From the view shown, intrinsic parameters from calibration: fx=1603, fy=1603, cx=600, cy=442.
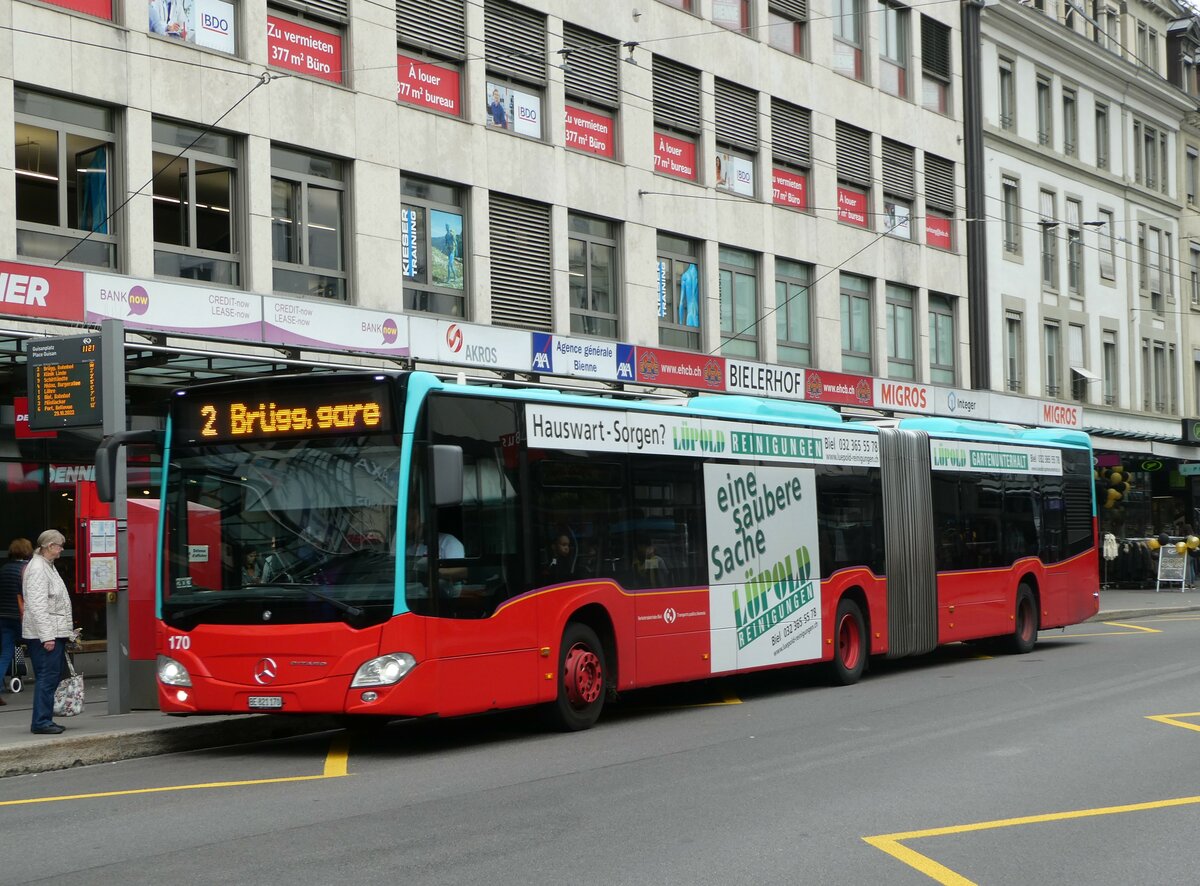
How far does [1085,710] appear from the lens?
558 inches

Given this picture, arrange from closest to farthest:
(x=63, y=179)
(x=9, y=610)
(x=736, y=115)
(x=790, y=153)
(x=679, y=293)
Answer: (x=9, y=610) < (x=63, y=179) < (x=679, y=293) < (x=736, y=115) < (x=790, y=153)

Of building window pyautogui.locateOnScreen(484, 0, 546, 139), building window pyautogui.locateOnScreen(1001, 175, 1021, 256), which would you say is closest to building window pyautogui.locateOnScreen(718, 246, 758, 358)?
building window pyautogui.locateOnScreen(484, 0, 546, 139)

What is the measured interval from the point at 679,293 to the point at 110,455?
16.3 meters

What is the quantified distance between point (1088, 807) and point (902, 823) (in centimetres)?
123

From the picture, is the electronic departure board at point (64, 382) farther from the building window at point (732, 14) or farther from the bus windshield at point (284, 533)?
the building window at point (732, 14)

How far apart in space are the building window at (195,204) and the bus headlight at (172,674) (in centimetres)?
826

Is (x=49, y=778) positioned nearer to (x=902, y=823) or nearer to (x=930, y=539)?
(x=902, y=823)

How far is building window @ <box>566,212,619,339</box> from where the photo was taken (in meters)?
26.1

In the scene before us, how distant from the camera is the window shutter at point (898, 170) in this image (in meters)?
34.3

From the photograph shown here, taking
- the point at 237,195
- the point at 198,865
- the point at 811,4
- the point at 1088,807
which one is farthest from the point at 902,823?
the point at 811,4

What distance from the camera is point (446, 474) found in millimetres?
11547

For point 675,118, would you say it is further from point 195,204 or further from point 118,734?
point 118,734

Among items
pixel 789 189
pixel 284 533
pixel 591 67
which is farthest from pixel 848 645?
pixel 789 189

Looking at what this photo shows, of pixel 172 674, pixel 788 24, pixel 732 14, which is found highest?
pixel 788 24
